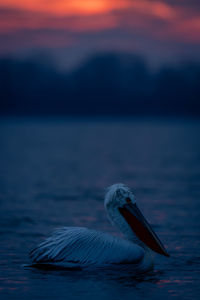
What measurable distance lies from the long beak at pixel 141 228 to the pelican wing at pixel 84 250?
0.25 m

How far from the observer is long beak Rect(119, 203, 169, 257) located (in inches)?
296

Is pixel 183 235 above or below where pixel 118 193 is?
below

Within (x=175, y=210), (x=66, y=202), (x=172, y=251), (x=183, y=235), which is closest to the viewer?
(x=172, y=251)

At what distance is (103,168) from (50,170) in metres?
2.15

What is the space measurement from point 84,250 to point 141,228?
0.75 metres

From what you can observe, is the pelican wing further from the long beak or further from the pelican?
the long beak

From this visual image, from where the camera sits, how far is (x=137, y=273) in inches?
288

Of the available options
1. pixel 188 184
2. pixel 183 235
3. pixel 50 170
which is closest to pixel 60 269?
pixel 183 235

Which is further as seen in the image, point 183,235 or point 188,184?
point 188,184

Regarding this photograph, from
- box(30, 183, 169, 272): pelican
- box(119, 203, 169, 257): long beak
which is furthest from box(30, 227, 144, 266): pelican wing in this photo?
box(119, 203, 169, 257): long beak

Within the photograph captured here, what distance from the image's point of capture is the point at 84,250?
7.24 metres

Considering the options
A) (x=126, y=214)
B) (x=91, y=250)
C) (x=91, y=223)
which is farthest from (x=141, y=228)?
(x=91, y=223)

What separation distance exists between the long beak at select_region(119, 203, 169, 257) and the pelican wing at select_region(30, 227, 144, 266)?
25cm

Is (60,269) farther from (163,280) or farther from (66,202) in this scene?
(66,202)
